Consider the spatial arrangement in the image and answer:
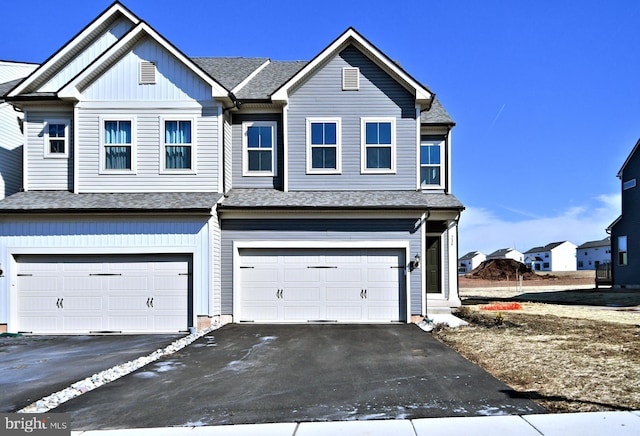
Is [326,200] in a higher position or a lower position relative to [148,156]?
lower

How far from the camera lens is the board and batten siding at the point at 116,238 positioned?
13867 mm

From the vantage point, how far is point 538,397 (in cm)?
679

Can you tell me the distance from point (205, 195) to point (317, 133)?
13.4 feet

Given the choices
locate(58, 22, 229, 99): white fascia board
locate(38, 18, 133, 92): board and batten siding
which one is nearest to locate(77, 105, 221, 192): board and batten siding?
locate(58, 22, 229, 99): white fascia board

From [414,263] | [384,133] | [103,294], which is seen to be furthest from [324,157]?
[103,294]

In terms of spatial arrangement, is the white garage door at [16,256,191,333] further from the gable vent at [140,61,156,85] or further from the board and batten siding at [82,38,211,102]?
the gable vent at [140,61,156,85]

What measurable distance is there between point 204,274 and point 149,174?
370 centimetres

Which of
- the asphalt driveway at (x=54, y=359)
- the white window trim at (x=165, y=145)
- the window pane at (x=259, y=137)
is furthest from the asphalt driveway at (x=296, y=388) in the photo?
the window pane at (x=259, y=137)

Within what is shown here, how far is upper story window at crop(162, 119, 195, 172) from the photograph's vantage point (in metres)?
15.0

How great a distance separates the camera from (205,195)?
580 inches

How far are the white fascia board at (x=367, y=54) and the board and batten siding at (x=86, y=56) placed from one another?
20.2ft

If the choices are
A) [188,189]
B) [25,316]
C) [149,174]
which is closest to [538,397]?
[188,189]

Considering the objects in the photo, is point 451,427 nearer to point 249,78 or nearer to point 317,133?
point 317,133

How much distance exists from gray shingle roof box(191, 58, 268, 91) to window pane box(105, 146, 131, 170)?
4137 millimetres
